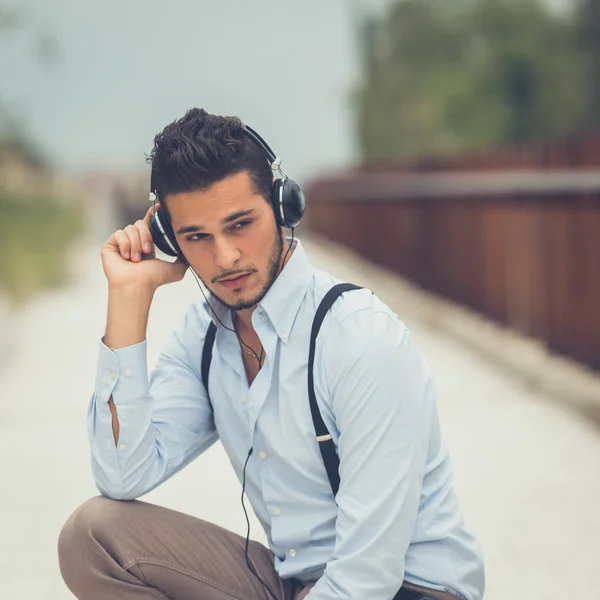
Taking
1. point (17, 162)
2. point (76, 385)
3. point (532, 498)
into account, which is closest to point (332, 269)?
point (17, 162)

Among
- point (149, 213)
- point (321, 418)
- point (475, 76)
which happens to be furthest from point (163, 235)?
point (475, 76)

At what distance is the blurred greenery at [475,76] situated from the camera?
47.7 meters

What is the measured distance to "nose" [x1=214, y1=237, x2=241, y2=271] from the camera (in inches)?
102

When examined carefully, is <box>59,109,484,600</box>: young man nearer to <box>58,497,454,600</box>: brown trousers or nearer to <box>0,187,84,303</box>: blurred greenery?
<box>58,497,454,600</box>: brown trousers

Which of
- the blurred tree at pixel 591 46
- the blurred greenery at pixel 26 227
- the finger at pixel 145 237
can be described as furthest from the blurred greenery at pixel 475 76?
the finger at pixel 145 237

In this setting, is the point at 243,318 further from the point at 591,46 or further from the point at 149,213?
the point at 591,46

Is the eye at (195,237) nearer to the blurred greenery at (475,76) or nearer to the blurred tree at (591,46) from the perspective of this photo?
the blurred greenery at (475,76)

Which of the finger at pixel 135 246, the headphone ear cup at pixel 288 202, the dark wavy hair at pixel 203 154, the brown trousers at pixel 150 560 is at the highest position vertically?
the dark wavy hair at pixel 203 154

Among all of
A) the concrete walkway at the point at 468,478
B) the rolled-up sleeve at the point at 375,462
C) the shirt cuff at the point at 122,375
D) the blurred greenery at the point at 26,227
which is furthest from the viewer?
the blurred greenery at the point at 26,227

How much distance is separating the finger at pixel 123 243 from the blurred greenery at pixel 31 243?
1011cm

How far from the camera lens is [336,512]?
2596 mm

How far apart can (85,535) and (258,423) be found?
55cm

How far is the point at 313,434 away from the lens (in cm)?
255

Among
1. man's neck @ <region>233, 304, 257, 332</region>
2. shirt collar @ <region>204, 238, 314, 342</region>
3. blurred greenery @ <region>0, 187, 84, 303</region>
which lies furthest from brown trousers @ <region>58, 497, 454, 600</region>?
blurred greenery @ <region>0, 187, 84, 303</region>
